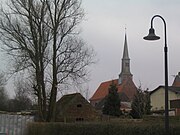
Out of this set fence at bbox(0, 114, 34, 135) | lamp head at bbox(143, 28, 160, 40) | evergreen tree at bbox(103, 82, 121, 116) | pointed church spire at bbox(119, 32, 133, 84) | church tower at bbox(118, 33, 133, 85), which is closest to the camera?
lamp head at bbox(143, 28, 160, 40)

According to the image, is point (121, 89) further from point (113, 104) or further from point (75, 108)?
point (75, 108)

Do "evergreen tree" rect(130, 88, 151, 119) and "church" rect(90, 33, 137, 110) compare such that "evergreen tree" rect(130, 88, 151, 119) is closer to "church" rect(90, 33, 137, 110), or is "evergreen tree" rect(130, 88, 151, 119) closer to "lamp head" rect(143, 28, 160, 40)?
"church" rect(90, 33, 137, 110)

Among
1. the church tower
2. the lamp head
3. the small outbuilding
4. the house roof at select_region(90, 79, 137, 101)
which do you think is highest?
the church tower

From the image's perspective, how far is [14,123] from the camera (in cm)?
3628

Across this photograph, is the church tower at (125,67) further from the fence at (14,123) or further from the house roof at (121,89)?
the fence at (14,123)

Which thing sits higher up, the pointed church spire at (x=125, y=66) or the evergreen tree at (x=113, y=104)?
the pointed church spire at (x=125, y=66)

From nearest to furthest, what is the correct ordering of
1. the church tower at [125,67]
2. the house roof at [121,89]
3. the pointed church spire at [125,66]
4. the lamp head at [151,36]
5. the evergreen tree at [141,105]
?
the lamp head at [151,36] → the evergreen tree at [141,105] → the house roof at [121,89] → the church tower at [125,67] → the pointed church spire at [125,66]

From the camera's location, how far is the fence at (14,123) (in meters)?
34.1

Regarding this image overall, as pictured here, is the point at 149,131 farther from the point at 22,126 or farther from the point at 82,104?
the point at 82,104

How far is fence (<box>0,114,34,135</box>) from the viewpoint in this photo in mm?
34125

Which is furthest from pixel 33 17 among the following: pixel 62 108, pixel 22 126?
pixel 62 108

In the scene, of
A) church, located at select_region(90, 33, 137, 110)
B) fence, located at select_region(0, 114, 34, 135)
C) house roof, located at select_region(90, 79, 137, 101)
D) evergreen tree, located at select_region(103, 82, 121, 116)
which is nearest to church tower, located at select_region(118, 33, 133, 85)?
church, located at select_region(90, 33, 137, 110)

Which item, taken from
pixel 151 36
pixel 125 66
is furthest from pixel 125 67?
pixel 151 36

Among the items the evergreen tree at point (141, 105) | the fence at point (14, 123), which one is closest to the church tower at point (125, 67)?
the evergreen tree at point (141, 105)
